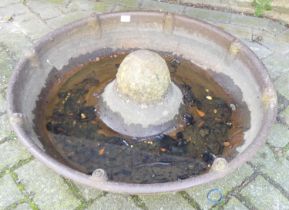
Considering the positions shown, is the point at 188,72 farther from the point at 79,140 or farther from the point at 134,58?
the point at 79,140

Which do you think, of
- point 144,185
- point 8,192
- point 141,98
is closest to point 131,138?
point 141,98

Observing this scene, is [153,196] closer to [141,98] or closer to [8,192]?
[141,98]

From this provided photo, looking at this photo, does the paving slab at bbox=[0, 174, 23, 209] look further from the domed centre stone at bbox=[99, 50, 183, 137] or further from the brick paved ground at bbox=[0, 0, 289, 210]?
the domed centre stone at bbox=[99, 50, 183, 137]

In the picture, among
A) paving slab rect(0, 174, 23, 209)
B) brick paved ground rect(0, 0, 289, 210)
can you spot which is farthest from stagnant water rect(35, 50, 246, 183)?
paving slab rect(0, 174, 23, 209)

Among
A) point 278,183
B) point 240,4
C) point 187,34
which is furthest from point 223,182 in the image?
point 240,4

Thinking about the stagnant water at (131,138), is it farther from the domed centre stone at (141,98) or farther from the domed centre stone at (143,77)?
the domed centre stone at (143,77)

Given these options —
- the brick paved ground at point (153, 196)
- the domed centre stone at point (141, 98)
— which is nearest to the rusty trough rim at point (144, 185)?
the brick paved ground at point (153, 196)
